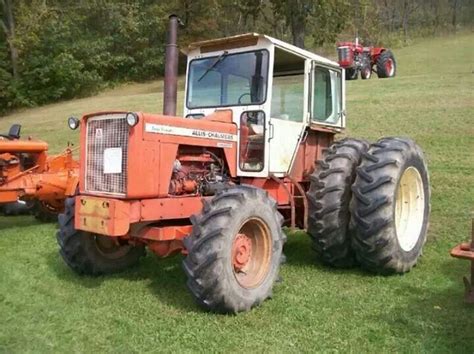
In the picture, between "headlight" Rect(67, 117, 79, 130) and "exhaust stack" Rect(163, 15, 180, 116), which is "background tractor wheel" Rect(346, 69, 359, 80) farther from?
"headlight" Rect(67, 117, 79, 130)

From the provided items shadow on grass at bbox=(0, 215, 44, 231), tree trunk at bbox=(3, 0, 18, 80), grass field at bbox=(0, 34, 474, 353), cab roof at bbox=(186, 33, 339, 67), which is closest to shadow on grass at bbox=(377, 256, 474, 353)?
grass field at bbox=(0, 34, 474, 353)

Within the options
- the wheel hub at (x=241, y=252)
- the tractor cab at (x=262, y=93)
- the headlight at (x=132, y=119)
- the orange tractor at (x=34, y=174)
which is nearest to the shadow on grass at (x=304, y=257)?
the tractor cab at (x=262, y=93)

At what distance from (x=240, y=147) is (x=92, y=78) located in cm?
3219

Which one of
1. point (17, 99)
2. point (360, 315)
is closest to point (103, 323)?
point (360, 315)

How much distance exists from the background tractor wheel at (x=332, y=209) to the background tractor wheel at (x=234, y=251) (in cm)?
72

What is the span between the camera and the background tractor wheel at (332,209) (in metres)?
5.79

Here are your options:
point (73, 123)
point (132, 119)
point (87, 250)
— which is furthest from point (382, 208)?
point (73, 123)

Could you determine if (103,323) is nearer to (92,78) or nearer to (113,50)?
(92,78)

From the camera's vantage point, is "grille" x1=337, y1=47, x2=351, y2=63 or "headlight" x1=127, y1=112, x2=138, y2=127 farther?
"grille" x1=337, y1=47, x2=351, y2=63

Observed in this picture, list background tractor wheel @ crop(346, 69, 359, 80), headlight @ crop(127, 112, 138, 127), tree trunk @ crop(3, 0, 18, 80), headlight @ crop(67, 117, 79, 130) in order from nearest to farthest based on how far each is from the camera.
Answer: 1. headlight @ crop(127, 112, 138, 127)
2. headlight @ crop(67, 117, 79, 130)
3. background tractor wheel @ crop(346, 69, 359, 80)
4. tree trunk @ crop(3, 0, 18, 80)

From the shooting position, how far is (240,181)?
5.96 meters

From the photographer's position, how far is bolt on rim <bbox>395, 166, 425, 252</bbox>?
20.7ft

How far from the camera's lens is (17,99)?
112ft

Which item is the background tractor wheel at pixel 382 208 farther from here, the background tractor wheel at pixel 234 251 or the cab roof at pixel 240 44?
the cab roof at pixel 240 44
